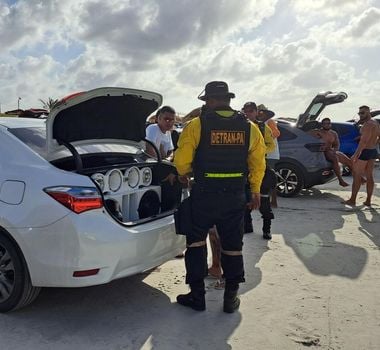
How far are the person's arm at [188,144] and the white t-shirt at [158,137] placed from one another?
1899mm

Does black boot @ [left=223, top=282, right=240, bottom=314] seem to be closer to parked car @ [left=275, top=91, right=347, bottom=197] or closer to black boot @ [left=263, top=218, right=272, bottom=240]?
black boot @ [left=263, top=218, right=272, bottom=240]

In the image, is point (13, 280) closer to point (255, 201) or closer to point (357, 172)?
point (255, 201)

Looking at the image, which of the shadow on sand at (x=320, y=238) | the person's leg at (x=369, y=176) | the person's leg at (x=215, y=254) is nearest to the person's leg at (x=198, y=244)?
the person's leg at (x=215, y=254)

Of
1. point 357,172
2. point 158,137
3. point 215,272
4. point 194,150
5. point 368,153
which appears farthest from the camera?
point 357,172

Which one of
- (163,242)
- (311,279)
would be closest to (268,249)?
(311,279)

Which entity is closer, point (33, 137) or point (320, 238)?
point (33, 137)

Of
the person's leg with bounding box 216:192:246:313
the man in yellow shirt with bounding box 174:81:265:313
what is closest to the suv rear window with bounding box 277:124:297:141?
the man in yellow shirt with bounding box 174:81:265:313

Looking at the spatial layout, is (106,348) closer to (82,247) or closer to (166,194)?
(82,247)

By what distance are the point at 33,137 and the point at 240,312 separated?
2222mm

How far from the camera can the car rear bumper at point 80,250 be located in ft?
10.4

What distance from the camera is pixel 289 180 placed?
920 centimetres

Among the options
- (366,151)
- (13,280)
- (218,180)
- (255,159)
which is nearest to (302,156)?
(366,151)

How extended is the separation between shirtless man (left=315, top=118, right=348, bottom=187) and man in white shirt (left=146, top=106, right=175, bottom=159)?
4579 mm

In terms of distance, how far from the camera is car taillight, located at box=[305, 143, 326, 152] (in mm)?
9023
